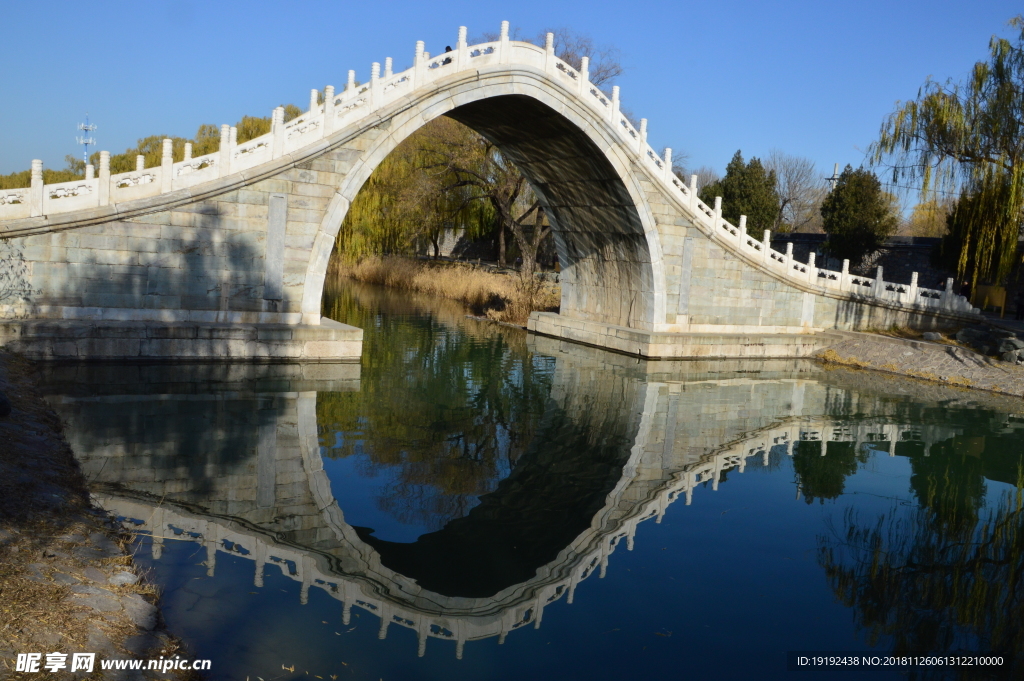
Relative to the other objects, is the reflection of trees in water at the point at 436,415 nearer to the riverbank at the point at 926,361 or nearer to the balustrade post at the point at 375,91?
the balustrade post at the point at 375,91

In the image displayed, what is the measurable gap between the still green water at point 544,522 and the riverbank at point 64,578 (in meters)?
0.30

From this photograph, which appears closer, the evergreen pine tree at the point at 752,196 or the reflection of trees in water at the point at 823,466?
the reflection of trees in water at the point at 823,466

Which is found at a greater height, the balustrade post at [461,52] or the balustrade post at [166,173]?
the balustrade post at [461,52]

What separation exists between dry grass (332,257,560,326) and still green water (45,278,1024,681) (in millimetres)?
9423

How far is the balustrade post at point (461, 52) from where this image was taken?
14.8 meters

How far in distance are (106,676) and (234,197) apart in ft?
33.8

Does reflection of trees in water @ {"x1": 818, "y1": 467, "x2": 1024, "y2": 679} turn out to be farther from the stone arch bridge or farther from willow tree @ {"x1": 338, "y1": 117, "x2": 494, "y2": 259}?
willow tree @ {"x1": 338, "y1": 117, "x2": 494, "y2": 259}

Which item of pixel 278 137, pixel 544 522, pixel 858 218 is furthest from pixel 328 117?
pixel 858 218

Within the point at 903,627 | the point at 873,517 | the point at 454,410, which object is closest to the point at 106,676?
the point at 903,627

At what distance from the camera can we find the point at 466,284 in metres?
27.7

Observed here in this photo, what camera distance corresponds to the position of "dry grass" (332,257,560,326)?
22703mm

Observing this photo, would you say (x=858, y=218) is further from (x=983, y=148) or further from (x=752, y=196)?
(x=983, y=148)

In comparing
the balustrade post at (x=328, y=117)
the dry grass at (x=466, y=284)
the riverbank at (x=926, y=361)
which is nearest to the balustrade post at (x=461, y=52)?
the balustrade post at (x=328, y=117)

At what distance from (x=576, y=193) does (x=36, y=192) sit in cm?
1136
